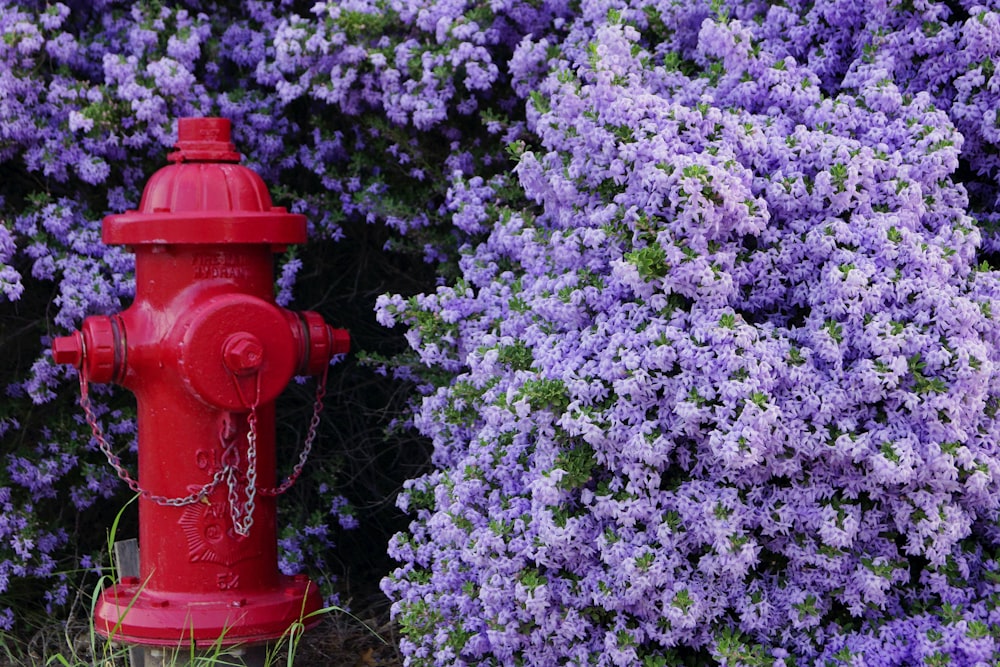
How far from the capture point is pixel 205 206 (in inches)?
126

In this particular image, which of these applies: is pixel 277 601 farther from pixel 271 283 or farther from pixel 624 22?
pixel 624 22

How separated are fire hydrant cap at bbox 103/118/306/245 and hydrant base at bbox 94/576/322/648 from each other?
937 mm

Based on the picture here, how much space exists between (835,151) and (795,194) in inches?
5.7

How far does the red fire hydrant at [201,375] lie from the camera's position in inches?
124

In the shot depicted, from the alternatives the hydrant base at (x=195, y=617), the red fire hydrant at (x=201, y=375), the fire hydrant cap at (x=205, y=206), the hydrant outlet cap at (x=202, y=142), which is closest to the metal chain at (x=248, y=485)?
the red fire hydrant at (x=201, y=375)

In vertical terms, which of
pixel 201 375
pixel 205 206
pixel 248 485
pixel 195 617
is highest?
pixel 205 206

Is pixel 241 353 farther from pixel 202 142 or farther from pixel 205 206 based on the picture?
pixel 202 142

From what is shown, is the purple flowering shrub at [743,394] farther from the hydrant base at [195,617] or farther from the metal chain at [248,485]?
the metal chain at [248,485]

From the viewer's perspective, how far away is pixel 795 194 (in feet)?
9.53

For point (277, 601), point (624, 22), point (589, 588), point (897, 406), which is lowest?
point (277, 601)

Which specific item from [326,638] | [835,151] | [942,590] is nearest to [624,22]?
[835,151]

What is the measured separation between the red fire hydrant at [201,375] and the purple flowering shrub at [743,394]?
1.63 feet

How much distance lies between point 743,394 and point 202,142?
5.32 ft

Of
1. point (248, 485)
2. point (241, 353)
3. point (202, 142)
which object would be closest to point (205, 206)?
point (202, 142)
